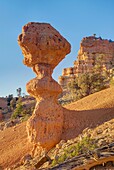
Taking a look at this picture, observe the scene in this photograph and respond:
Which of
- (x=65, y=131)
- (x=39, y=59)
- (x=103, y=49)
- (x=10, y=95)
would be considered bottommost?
(x=65, y=131)

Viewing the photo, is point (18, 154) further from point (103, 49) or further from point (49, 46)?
point (103, 49)

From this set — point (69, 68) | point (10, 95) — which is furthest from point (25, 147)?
point (10, 95)

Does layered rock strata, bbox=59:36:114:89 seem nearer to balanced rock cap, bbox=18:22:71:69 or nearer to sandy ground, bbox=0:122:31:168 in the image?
sandy ground, bbox=0:122:31:168

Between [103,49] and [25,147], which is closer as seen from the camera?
[25,147]

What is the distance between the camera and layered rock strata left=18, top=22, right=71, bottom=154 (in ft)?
35.3

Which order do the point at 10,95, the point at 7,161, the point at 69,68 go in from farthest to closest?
the point at 10,95
the point at 69,68
the point at 7,161

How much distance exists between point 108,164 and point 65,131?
16.8 ft

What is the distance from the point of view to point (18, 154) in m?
11.3

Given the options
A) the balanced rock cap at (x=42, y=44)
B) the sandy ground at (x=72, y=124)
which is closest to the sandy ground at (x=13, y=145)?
the sandy ground at (x=72, y=124)

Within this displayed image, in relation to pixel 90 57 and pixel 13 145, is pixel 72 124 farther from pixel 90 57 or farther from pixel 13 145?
pixel 90 57

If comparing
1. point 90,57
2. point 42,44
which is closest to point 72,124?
point 42,44

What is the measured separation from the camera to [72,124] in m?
11.1

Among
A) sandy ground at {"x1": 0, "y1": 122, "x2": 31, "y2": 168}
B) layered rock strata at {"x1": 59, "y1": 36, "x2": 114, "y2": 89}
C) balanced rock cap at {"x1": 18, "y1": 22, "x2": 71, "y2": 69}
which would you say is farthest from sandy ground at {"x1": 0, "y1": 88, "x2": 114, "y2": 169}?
layered rock strata at {"x1": 59, "y1": 36, "x2": 114, "y2": 89}

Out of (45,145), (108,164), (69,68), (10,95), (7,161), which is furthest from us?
(10,95)
